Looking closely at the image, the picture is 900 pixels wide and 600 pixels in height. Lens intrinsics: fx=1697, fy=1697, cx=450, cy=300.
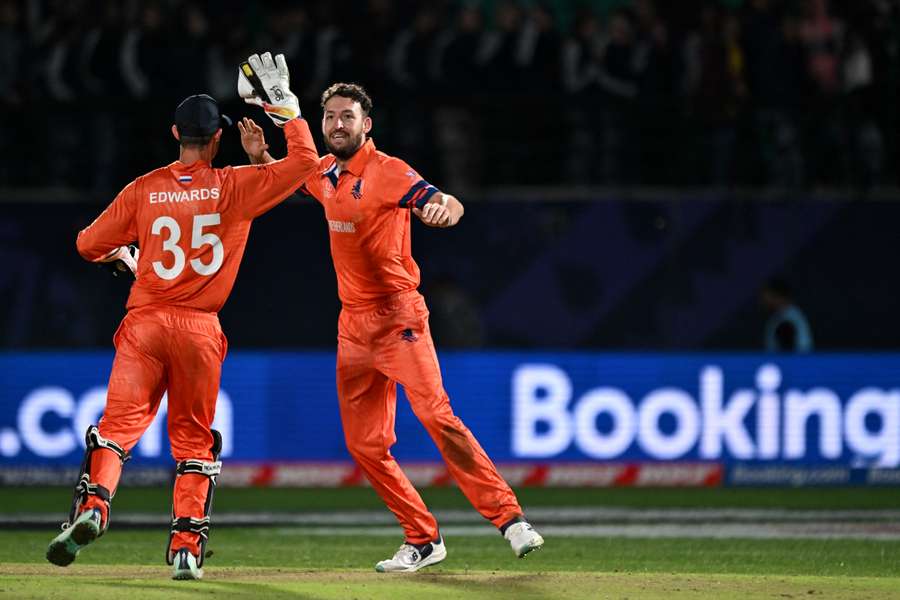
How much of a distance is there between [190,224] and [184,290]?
349 millimetres

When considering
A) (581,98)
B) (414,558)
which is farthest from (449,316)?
(414,558)

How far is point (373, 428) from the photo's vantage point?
31.3 feet

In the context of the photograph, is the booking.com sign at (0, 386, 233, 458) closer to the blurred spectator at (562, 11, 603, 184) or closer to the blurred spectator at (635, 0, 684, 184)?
the blurred spectator at (562, 11, 603, 184)

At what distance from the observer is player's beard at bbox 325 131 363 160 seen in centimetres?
943

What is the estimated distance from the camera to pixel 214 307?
9.03 metres

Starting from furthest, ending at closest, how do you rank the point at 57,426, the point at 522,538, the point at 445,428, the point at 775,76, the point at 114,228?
the point at 775,76 < the point at 57,426 < the point at 445,428 < the point at 522,538 < the point at 114,228

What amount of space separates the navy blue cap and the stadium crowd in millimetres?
8609

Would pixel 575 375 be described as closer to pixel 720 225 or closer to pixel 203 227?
pixel 720 225

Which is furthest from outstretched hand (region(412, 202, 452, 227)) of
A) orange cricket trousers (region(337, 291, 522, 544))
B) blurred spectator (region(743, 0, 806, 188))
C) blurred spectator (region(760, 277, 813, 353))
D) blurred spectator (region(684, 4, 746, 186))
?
blurred spectator (region(743, 0, 806, 188))

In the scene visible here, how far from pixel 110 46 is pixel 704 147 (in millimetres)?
6458

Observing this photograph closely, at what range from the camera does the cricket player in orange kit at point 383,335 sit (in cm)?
938

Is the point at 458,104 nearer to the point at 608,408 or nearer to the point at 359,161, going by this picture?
the point at 608,408

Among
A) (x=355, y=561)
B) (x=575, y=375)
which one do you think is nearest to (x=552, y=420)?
(x=575, y=375)

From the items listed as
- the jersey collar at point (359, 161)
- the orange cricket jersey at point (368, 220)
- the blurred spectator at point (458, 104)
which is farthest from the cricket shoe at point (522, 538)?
the blurred spectator at point (458, 104)
